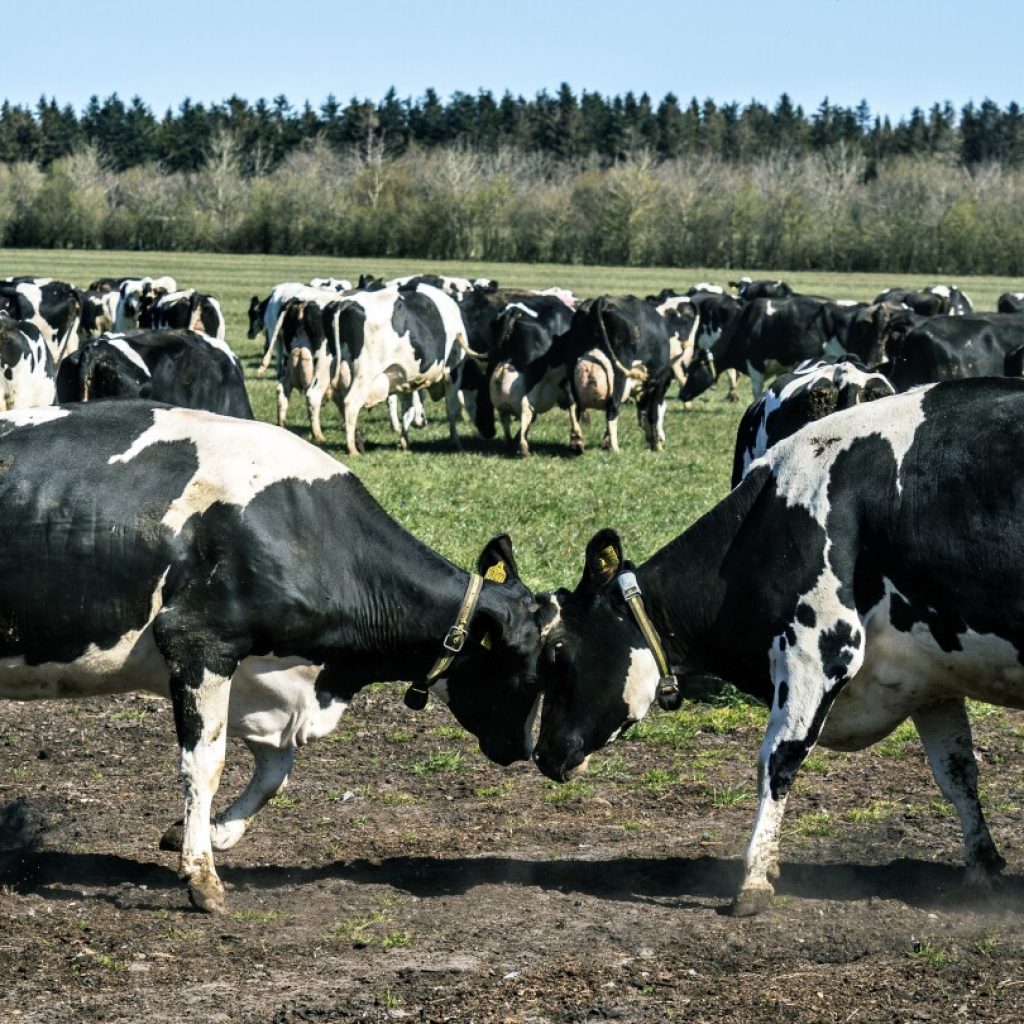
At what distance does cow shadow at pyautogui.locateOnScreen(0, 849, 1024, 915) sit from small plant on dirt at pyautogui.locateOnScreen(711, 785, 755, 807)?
0.78 meters

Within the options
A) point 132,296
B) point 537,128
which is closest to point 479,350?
point 132,296

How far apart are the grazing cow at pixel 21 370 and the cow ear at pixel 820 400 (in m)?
11.1

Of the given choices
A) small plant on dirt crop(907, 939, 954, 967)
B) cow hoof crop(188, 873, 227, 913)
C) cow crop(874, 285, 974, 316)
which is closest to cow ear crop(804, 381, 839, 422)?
small plant on dirt crop(907, 939, 954, 967)

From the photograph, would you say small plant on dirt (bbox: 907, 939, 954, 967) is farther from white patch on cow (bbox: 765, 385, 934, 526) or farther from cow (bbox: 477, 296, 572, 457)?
cow (bbox: 477, 296, 572, 457)

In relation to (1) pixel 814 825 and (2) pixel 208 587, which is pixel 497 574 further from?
(1) pixel 814 825

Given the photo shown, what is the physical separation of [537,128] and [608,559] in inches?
7230

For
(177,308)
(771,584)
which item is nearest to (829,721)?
(771,584)

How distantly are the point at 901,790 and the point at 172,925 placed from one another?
12.3 ft

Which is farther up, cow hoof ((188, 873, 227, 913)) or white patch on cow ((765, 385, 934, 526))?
white patch on cow ((765, 385, 934, 526))

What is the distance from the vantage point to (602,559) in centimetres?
698

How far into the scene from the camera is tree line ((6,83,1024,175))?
174 meters

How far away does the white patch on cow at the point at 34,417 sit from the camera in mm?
6720

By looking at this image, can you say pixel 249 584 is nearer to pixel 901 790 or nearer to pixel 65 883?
pixel 65 883

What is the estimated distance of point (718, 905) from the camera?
6.53m
